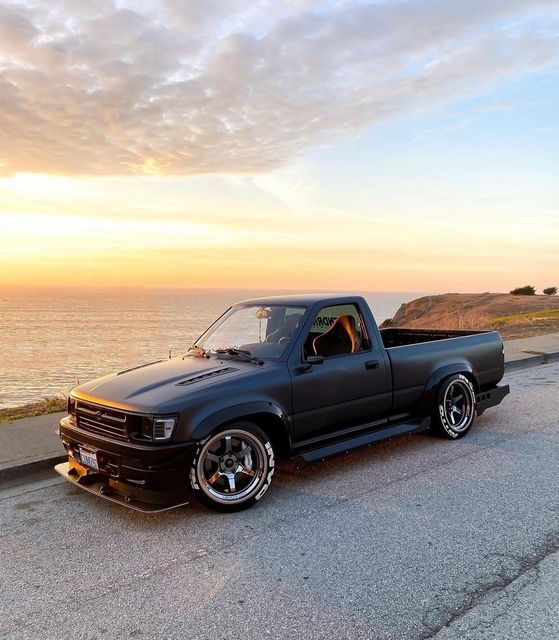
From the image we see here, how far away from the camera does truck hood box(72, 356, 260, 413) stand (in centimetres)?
436

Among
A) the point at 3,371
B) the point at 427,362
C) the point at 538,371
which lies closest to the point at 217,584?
the point at 427,362

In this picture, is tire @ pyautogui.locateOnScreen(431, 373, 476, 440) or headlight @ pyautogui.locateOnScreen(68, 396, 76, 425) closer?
headlight @ pyautogui.locateOnScreen(68, 396, 76, 425)

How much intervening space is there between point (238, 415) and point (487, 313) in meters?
33.5

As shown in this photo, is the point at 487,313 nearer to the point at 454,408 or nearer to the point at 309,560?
the point at 454,408

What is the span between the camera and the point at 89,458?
4.55 meters

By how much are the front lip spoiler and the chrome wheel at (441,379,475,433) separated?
3.36m

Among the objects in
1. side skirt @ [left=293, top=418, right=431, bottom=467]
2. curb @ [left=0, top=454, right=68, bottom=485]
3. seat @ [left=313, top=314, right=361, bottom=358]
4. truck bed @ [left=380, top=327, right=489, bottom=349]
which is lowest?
curb @ [left=0, top=454, right=68, bottom=485]

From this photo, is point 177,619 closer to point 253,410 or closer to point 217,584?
point 217,584

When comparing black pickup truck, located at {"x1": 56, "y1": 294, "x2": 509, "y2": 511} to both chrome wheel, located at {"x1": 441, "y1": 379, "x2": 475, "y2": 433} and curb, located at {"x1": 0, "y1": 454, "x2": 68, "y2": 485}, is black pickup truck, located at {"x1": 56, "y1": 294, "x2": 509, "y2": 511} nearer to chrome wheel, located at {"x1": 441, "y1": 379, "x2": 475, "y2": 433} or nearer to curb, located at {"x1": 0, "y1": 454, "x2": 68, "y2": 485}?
chrome wheel, located at {"x1": 441, "y1": 379, "x2": 475, "y2": 433}

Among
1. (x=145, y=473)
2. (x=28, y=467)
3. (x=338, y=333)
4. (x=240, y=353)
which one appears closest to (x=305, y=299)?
(x=338, y=333)

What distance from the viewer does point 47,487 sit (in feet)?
16.6

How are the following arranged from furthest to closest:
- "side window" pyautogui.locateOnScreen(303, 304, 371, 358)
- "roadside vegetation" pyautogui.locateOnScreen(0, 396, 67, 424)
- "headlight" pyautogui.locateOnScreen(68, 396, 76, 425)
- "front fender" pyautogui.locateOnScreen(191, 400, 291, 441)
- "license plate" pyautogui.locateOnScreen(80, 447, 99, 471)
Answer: "roadside vegetation" pyautogui.locateOnScreen(0, 396, 67, 424), "side window" pyautogui.locateOnScreen(303, 304, 371, 358), "headlight" pyautogui.locateOnScreen(68, 396, 76, 425), "license plate" pyautogui.locateOnScreen(80, 447, 99, 471), "front fender" pyautogui.locateOnScreen(191, 400, 291, 441)

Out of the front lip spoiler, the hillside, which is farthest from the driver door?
the hillside

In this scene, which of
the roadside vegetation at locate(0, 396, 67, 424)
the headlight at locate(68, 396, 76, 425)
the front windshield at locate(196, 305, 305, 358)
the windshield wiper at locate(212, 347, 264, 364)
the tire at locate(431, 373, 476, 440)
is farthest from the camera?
the roadside vegetation at locate(0, 396, 67, 424)
